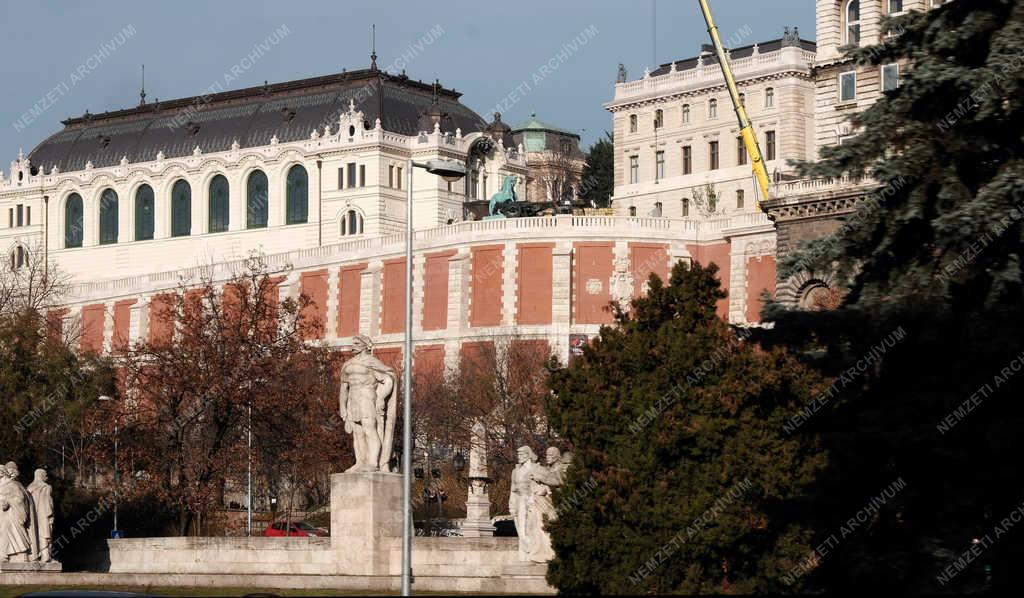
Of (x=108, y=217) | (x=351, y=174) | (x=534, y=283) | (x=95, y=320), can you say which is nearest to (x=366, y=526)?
(x=534, y=283)

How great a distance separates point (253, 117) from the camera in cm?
14338

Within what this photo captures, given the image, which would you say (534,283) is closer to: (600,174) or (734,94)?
(734,94)

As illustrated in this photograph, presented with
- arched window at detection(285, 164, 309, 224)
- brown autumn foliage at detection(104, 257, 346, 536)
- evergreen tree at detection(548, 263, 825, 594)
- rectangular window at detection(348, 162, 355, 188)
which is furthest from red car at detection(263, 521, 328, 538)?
arched window at detection(285, 164, 309, 224)

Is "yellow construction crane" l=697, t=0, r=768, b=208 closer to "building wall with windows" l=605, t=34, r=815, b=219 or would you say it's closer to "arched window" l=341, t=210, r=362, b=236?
"building wall with windows" l=605, t=34, r=815, b=219

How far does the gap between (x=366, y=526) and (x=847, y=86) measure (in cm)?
4271

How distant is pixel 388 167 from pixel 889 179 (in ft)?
355

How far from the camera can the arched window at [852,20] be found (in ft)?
261

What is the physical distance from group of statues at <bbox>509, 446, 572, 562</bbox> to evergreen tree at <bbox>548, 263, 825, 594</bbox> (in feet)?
7.67

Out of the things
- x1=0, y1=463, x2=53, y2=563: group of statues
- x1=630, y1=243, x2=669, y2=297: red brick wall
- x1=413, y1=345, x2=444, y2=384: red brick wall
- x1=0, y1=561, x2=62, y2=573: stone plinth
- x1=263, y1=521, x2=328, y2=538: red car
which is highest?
x1=630, y1=243, x2=669, y2=297: red brick wall

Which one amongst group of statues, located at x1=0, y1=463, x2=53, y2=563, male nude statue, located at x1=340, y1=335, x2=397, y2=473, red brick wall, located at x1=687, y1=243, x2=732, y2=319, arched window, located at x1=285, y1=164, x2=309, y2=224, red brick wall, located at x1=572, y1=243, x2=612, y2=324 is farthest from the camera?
arched window, located at x1=285, y1=164, x2=309, y2=224

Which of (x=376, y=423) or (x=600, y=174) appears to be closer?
(x=376, y=423)

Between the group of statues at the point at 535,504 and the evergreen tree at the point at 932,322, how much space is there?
1013cm

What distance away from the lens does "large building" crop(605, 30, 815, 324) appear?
12031 cm

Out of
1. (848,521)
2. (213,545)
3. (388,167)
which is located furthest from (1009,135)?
(388,167)
